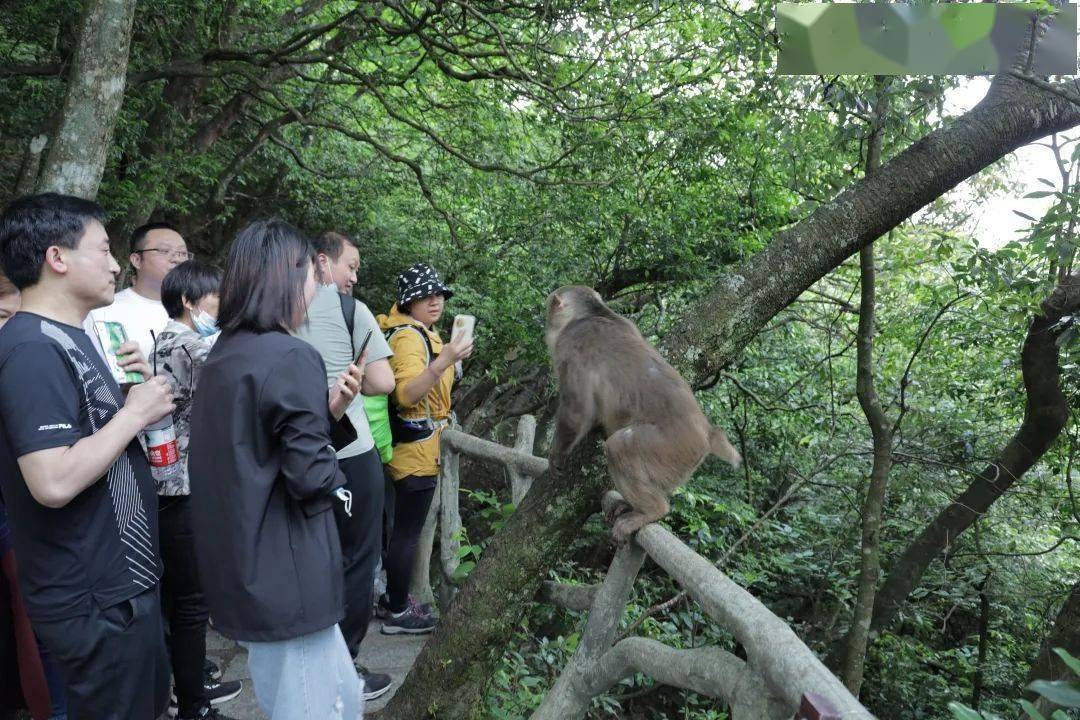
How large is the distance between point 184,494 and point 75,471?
0.78 metres

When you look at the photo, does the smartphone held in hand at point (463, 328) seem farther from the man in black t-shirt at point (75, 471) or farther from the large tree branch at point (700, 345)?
the man in black t-shirt at point (75, 471)

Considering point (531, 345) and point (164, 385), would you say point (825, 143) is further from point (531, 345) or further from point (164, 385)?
point (164, 385)

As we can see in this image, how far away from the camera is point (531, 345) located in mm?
5859

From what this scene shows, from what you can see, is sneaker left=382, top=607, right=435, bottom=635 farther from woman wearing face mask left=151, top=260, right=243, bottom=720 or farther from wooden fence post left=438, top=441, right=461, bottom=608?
woman wearing face mask left=151, top=260, right=243, bottom=720

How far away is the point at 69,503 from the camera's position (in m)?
1.90

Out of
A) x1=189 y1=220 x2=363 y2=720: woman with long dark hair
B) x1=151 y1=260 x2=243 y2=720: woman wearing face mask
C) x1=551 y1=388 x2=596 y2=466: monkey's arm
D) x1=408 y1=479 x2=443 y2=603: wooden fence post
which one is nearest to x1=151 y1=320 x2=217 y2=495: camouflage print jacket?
x1=151 y1=260 x2=243 y2=720: woman wearing face mask

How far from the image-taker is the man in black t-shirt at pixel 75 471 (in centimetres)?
183

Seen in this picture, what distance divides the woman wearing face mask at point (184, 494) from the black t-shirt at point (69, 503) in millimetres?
448

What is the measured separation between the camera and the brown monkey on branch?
263 centimetres

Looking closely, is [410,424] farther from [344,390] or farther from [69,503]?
[69,503]

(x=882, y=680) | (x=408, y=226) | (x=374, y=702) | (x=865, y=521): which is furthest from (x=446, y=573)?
(x=408, y=226)

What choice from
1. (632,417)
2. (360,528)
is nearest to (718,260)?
(632,417)

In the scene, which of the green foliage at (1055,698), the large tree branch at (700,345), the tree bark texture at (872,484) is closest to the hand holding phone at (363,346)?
the large tree branch at (700,345)

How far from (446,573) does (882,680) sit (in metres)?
3.56
